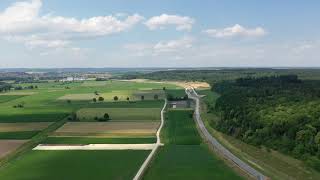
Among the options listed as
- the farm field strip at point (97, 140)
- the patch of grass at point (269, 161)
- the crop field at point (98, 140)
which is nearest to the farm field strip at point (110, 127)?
the farm field strip at point (97, 140)

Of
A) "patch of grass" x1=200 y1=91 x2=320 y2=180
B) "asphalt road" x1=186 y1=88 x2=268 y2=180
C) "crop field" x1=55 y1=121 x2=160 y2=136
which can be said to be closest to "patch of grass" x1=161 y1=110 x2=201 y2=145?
"asphalt road" x1=186 y1=88 x2=268 y2=180

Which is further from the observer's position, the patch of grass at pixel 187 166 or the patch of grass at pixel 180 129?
the patch of grass at pixel 180 129

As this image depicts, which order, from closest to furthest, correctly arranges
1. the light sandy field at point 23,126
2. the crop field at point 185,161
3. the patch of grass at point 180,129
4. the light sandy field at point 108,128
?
the crop field at point 185,161
the patch of grass at point 180,129
the light sandy field at point 108,128
the light sandy field at point 23,126

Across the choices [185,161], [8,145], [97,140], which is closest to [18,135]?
[8,145]

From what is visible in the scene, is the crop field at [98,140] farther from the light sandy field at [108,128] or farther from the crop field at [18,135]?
the light sandy field at [108,128]

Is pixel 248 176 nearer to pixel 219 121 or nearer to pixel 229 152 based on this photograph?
pixel 229 152

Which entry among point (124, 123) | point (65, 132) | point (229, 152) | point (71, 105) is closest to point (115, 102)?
point (71, 105)

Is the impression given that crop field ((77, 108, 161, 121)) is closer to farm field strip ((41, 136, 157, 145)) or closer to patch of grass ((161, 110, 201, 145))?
patch of grass ((161, 110, 201, 145))
